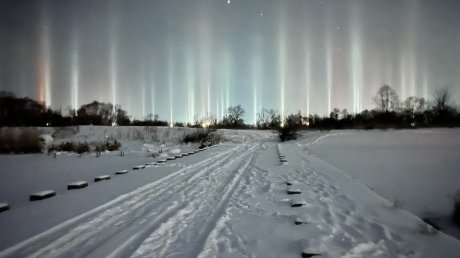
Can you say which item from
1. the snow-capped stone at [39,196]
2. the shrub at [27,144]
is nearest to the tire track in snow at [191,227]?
the snow-capped stone at [39,196]

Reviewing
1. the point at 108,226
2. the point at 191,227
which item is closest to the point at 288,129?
the point at 191,227

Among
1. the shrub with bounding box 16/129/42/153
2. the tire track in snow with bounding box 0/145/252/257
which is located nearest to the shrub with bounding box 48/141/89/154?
the shrub with bounding box 16/129/42/153

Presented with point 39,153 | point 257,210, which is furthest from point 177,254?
point 39,153

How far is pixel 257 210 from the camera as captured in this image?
16.0ft

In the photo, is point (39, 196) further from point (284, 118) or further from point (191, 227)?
point (284, 118)

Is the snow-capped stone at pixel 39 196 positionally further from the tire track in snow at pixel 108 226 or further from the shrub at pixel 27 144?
the shrub at pixel 27 144

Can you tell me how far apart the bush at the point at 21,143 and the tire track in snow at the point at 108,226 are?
Result: 525 inches

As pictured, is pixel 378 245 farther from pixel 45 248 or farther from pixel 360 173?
pixel 360 173

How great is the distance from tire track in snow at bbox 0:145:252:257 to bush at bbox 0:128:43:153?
13.3 m

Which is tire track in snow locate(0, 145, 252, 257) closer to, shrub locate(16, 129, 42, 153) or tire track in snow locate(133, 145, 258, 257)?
tire track in snow locate(133, 145, 258, 257)

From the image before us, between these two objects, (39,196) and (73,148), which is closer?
(39,196)

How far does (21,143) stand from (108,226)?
15959 millimetres

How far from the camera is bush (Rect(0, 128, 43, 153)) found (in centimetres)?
1645

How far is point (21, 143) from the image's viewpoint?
1658 cm
